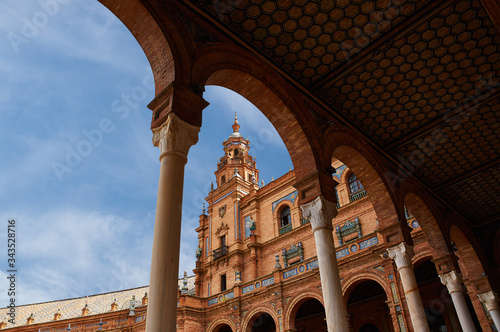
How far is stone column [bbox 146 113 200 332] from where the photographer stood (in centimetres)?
400

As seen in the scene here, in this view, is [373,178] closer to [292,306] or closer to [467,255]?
[467,255]

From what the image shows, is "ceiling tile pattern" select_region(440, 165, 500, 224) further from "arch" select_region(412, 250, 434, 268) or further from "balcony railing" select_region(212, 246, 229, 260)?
"balcony railing" select_region(212, 246, 229, 260)

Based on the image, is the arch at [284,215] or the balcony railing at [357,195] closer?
the balcony railing at [357,195]

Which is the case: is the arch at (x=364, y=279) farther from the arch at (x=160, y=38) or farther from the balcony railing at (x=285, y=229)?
the arch at (x=160, y=38)

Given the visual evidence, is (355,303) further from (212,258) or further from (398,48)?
(398,48)

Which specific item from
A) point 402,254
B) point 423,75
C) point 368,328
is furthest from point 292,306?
point 423,75

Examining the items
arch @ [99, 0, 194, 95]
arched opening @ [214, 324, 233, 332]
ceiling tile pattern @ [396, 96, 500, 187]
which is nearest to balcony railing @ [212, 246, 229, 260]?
arched opening @ [214, 324, 233, 332]

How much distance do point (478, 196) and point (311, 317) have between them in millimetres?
11056

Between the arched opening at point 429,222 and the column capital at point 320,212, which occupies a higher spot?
the arched opening at point 429,222

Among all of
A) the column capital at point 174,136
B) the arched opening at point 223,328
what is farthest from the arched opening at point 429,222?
the arched opening at point 223,328

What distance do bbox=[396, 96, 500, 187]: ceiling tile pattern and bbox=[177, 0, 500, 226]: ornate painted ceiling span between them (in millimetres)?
25

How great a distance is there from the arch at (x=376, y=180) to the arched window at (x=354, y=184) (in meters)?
11.3

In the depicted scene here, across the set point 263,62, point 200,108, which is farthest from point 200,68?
point 263,62

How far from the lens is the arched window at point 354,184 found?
2076cm
